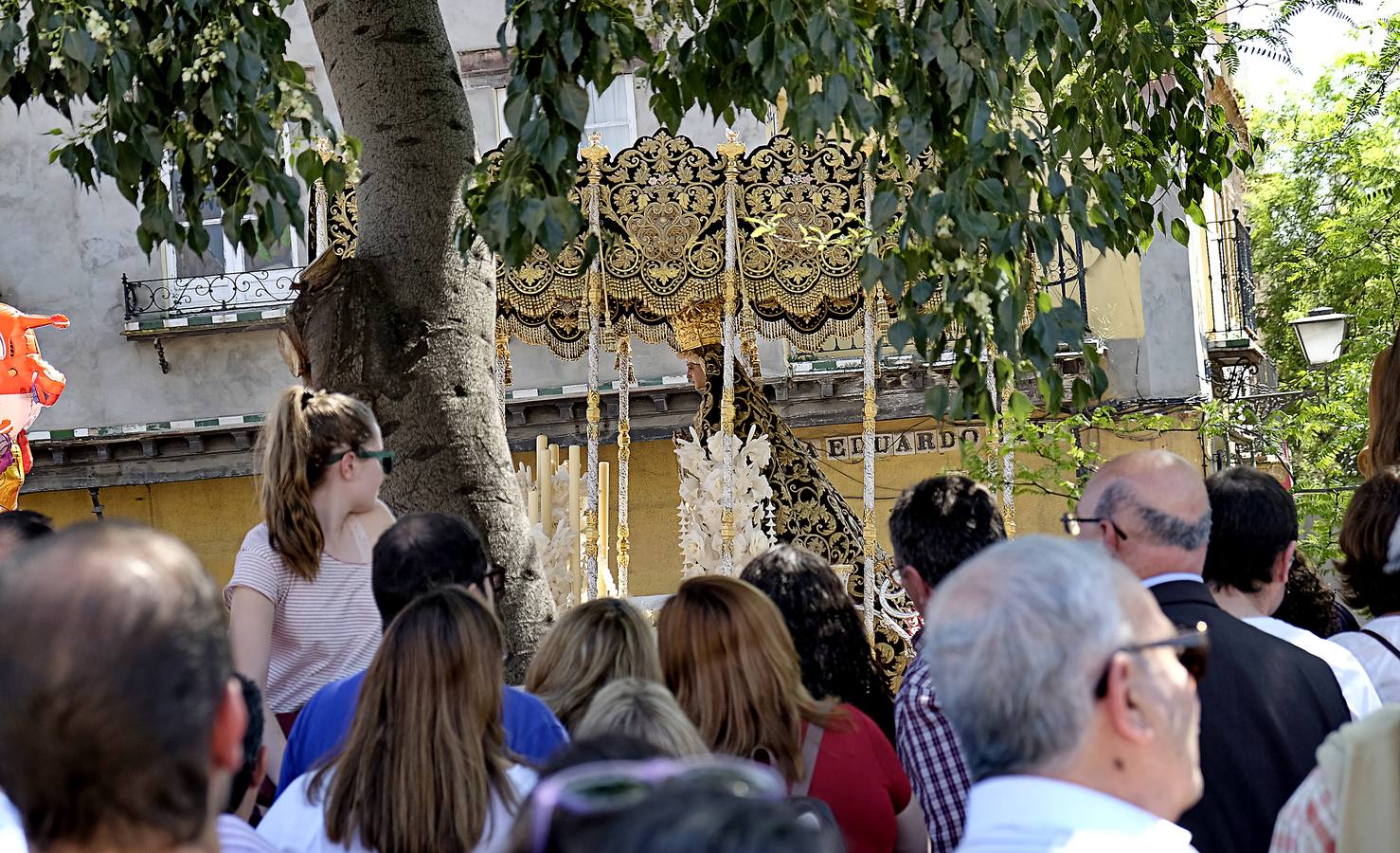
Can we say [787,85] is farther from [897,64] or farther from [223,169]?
[223,169]

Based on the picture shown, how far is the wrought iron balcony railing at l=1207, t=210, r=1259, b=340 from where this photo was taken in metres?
16.8

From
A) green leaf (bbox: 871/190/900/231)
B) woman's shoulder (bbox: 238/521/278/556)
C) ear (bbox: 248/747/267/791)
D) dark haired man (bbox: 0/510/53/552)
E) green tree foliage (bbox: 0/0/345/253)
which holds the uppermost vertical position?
green tree foliage (bbox: 0/0/345/253)

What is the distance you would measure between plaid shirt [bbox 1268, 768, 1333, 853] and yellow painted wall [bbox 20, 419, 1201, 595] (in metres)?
12.4

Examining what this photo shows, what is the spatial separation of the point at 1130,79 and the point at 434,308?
2.96m

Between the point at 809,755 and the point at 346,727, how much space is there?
988 mm

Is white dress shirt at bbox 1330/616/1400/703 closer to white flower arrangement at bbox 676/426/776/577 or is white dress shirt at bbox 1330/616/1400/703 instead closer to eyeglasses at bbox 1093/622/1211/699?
eyeglasses at bbox 1093/622/1211/699

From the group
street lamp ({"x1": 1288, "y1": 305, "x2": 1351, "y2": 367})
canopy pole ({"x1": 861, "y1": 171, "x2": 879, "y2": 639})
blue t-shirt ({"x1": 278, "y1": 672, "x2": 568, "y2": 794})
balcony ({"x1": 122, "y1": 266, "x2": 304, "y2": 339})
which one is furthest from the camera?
balcony ({"x1": 122, "y1": 266, "x2": 304, "y2": 339})

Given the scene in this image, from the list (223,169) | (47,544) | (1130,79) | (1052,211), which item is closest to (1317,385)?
(1130,79)

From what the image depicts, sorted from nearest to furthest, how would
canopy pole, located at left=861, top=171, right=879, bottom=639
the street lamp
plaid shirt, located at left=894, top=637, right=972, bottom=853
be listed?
plaid shirt, located at left=894, top=637, right=972, bottom=853 < canopy pole, located at left=861, top=171, right=879, bottom=639 < the street lamp

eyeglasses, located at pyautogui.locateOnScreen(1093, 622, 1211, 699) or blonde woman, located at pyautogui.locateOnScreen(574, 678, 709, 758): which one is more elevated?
eyeglasses, located at pyautogui.locateOnScreen(1093, 622, 1211, 699)

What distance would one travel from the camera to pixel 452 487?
16.8ft

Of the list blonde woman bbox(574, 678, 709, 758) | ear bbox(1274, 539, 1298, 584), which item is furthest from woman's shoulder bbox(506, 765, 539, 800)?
ear bbox(1274, 539, 1298, 584)

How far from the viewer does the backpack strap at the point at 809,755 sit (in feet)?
10.7

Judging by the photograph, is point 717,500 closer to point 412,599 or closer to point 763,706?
point 763,706
